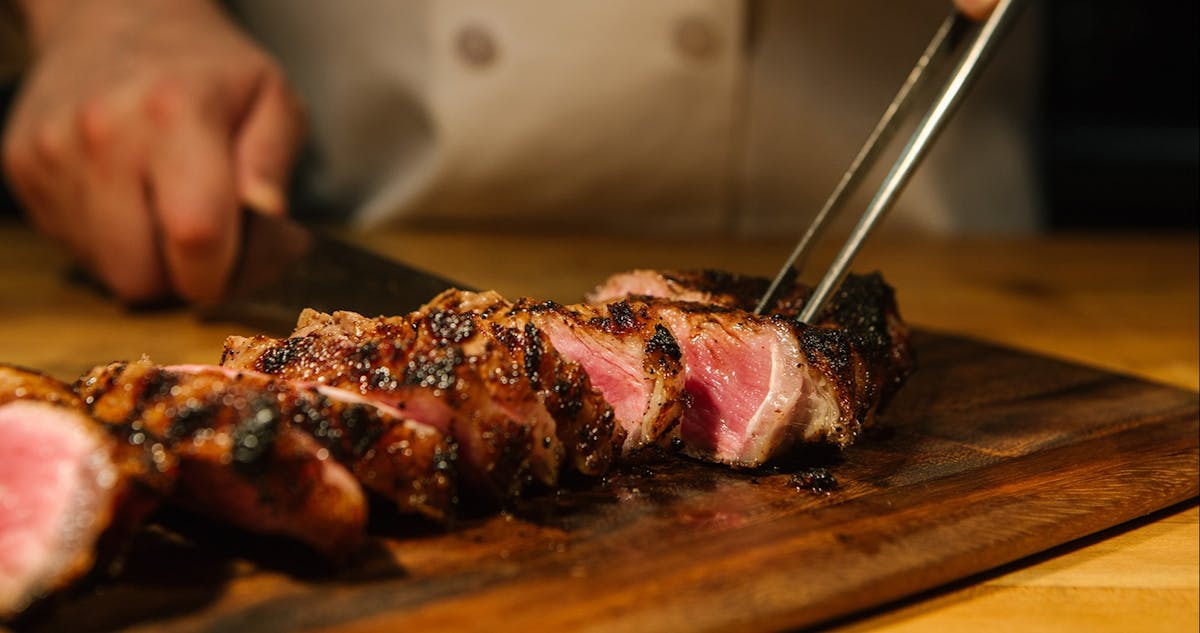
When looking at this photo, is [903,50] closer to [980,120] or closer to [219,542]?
[980,120]

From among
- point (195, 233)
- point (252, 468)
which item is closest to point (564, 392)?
point (252, 468)

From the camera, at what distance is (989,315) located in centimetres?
368

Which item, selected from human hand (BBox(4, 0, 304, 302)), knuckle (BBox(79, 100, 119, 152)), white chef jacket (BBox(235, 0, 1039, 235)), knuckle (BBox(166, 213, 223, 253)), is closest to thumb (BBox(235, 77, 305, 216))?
human hand (BBox(4, 0, 304, 302))

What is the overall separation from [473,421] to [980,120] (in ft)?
13.5

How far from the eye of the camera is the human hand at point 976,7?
2400mm

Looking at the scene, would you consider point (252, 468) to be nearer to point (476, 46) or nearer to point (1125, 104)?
point (476, 46)

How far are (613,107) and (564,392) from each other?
299 cm

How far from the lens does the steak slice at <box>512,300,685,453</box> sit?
1.93 m

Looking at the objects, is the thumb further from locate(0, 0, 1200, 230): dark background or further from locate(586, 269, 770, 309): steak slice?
locate(0, 0, 1200, 230): dark background

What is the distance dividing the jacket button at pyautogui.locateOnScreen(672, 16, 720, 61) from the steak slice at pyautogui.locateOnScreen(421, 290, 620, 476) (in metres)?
2.87

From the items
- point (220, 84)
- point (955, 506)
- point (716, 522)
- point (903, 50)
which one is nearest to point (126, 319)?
point (220, 84)

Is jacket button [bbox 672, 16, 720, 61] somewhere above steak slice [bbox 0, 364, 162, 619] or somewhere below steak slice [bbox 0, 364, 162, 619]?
above

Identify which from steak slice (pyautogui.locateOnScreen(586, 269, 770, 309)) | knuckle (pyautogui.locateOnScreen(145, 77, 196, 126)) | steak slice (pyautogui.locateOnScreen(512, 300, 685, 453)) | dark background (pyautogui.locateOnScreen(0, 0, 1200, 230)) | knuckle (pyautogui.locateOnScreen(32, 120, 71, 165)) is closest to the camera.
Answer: steak slice (pyautogui.locateOnScreen(512, 300, 685, 453))

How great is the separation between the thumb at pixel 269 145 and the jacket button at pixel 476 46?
27.0 inches
